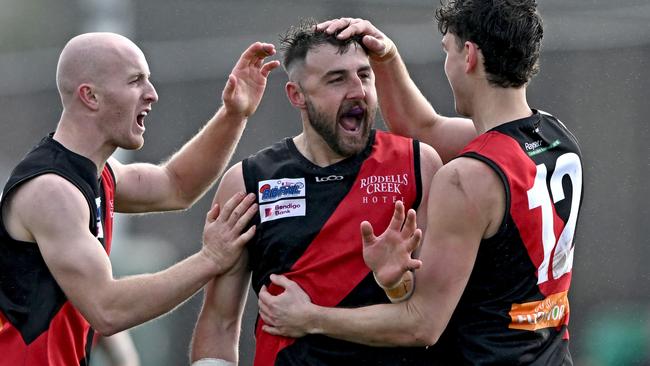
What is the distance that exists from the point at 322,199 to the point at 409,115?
77 centimetres

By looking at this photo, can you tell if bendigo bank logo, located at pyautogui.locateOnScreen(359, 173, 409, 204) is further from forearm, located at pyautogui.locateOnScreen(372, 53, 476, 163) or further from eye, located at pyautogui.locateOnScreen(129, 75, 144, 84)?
eye, located at pyautogui.locateOnScreen(129, 75, 144, 84)

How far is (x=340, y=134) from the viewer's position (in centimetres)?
532

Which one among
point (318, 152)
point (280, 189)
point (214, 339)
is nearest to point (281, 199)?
point (280, 189)

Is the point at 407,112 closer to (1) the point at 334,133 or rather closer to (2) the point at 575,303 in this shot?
(1) the point at 334,133

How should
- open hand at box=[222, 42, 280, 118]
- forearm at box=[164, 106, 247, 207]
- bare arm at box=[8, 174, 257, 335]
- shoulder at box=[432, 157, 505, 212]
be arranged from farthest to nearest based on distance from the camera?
1. forearm at box=[164, 106, 247, 207]
2. open hand at box=[222, 42, 280, 118]
3. bare arm at box=[8, 174, 257, 335]
4. shoulder at box=[432, 157, 505, 212]

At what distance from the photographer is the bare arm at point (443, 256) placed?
4680mm

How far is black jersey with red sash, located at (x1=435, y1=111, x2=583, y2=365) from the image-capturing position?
475 cm

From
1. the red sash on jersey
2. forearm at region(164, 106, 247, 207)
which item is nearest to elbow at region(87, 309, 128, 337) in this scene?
the red sash on jersey

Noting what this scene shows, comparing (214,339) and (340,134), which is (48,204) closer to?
(214,339)

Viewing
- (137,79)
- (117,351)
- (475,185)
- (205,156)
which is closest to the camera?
(475,185)

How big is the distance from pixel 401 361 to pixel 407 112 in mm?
1303

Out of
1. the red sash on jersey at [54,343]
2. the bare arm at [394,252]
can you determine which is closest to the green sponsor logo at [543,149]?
the bare arm at [394,252]

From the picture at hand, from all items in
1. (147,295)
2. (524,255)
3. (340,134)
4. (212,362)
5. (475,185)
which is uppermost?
(340,134)

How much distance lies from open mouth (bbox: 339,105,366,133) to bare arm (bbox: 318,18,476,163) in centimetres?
37
